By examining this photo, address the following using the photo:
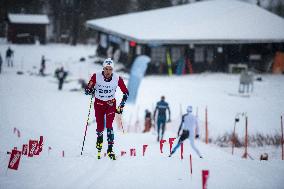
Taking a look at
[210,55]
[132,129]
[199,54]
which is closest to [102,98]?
[132,129]

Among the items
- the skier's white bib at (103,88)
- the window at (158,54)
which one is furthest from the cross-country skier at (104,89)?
the window at (158,54)

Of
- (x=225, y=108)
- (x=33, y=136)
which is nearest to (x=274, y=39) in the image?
(x=225, y=108)

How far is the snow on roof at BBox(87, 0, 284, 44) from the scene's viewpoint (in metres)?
29.6

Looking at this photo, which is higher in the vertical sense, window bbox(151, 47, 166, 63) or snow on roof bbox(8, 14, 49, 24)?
snow on roof bbox(8, 14, 49, 24)

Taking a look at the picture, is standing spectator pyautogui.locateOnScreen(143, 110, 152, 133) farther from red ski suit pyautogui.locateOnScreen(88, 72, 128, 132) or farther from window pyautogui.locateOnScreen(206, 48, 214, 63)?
window pyautogui.locateOnScreen(206, 48, 214, 63)

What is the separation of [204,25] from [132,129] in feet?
60.8

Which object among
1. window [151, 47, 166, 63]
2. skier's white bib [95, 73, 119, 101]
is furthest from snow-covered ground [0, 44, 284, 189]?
window [151, 47, 166, 63]

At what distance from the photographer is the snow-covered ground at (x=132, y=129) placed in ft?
23.9

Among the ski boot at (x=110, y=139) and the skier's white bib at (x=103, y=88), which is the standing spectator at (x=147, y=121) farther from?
the skier's white bib at (x=103, y=88)

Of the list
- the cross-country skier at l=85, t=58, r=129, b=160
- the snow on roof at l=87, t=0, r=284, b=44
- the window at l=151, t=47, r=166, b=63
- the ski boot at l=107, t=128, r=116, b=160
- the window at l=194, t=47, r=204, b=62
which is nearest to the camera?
the cross-country skier at l=85, t=58, r=129, b=160

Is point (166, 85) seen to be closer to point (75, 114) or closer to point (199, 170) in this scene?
point (75, 114)

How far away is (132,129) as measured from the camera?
1633cm

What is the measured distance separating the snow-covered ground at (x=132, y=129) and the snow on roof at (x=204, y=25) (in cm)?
312

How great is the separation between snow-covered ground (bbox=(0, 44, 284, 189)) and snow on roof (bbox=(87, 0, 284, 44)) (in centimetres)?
312
